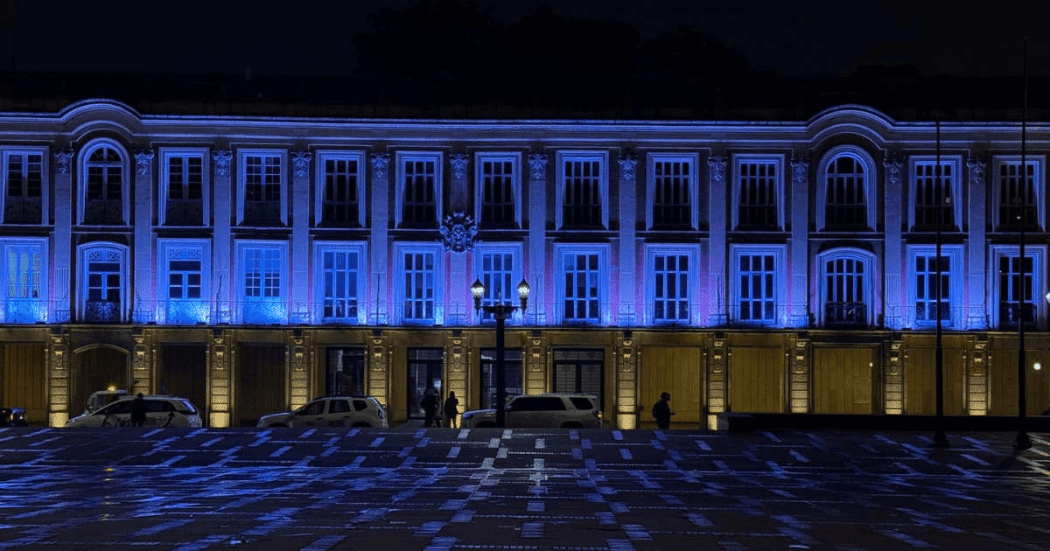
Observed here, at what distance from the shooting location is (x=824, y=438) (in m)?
37.9

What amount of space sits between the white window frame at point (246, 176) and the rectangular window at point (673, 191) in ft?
43.3

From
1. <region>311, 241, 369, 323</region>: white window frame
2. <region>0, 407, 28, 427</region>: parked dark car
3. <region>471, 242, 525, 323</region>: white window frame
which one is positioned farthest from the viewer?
<region>471, 242, 525, 323</region>: white window frame

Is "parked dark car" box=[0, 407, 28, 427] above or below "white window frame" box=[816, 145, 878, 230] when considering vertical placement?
below

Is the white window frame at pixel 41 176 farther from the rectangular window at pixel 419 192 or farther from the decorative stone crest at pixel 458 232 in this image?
the decorative stone crest at pixel 458 232

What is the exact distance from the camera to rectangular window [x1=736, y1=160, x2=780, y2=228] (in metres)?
51.1

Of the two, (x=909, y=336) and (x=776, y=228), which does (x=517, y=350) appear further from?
(x=909, y=336)

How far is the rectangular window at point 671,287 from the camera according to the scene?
166 ft

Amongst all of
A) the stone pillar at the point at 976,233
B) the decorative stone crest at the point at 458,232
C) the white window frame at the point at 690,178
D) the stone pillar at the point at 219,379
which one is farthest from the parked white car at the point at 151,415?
the stone pillar at the point at 976,233

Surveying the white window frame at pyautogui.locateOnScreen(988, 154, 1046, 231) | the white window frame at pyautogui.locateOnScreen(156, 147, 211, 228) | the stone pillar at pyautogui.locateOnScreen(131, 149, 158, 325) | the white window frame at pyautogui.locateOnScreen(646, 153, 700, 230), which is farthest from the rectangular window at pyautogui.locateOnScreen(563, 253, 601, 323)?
the stone pillar at pyautogui.locateOnScreen(131, 149, 158, 325)

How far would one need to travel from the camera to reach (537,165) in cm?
5088

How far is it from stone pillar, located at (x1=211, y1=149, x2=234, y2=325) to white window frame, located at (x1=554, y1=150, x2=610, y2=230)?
38.4 feet

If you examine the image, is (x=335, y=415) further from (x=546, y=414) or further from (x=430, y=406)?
(x=546, y=414)

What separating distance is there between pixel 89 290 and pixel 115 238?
2064 millimetres

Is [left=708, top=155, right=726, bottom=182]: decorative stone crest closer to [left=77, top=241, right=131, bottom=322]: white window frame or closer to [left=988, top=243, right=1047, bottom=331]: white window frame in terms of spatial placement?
[left=988, top=243, right=1047, bottom=331]: white window frame
